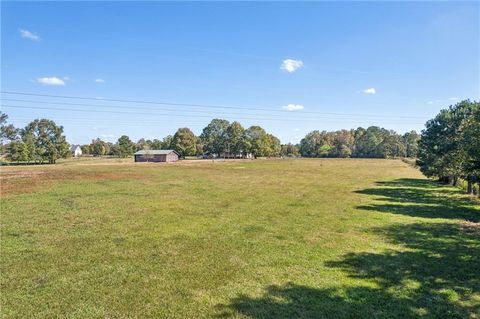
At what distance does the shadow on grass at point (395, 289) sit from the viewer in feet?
23.3

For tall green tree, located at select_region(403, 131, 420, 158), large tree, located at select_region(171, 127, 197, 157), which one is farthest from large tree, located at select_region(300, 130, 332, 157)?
large tree, located at select_region(171, 127, 197, 157)

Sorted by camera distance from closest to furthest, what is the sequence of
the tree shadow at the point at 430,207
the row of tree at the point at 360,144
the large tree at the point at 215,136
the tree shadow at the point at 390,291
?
the tree shadow at the point at 390,291 < the tree shadow at the point at 430,207 < the large tree at the point at 215,136 < the row of tree at the point at 360,144

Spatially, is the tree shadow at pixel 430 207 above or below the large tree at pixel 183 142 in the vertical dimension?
below

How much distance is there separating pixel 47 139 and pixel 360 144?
14486 centimetres

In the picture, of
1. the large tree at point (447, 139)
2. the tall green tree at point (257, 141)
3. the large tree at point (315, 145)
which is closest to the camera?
the large tree at point (447, 139)

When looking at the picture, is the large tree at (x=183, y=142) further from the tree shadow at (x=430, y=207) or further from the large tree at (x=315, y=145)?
the tree shadow at (x=430, y=207)

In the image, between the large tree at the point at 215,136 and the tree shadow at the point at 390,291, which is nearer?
the tree shadow at the point at 390,291

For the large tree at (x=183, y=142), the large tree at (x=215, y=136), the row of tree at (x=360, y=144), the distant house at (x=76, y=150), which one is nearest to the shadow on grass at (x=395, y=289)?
the large tree at (x=183, y=142)

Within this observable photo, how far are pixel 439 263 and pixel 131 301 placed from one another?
9.40 metres

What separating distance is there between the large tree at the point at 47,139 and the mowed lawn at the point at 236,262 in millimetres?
83280

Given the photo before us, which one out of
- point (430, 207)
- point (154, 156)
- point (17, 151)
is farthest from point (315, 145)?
point (430, 207)

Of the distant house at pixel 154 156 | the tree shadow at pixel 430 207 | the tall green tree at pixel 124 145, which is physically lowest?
the tree shadow at pixel 430 207

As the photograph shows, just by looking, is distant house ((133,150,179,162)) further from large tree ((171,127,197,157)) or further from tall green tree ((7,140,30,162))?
tall green tree ((7,140,30,162))

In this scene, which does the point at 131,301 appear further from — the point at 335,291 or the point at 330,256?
the point at 330,256
